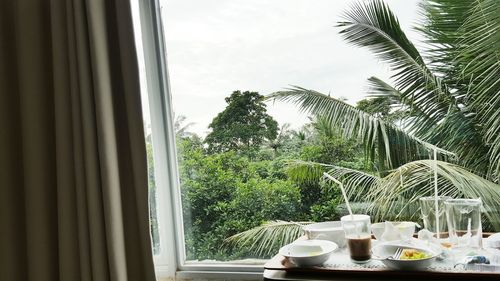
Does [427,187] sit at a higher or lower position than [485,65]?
lower

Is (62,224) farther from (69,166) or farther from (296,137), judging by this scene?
(296,137)

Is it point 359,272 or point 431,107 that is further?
point 431,107

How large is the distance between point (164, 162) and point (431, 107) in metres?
1.00

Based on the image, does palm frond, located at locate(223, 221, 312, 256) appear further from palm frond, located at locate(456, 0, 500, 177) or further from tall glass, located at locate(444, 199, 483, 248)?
palm frond, located at locate(456, 0, 500, 177)

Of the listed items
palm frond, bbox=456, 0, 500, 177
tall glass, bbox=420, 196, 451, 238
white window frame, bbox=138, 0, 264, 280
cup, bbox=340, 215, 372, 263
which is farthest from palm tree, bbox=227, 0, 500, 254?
white window frame, bbox=138, 0, 264, 280

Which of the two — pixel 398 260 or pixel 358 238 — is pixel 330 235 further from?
pixel 398 260

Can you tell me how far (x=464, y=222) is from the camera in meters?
1.35

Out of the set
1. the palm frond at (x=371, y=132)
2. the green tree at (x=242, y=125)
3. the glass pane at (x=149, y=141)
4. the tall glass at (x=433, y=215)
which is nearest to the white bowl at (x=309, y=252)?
the tall glass at (x=433, y=215)

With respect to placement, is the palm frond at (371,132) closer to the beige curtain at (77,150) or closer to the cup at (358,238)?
the cup at (358,238)

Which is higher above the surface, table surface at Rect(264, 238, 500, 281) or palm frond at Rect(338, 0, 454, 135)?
palm frond at Rect(338, 0, 454, 135)

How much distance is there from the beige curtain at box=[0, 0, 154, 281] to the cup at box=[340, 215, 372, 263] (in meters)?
0.62

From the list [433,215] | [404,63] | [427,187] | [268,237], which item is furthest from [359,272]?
[404,63]

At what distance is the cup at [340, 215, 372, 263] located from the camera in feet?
4.33

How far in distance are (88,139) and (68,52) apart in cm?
29
